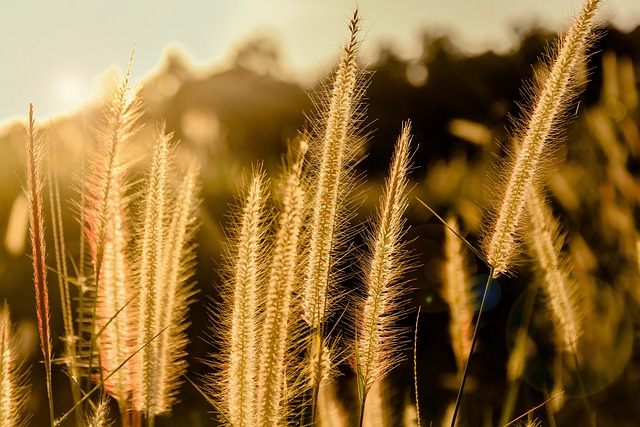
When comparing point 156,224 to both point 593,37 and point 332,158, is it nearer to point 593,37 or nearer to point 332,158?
point 332,158

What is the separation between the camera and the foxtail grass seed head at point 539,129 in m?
1.21

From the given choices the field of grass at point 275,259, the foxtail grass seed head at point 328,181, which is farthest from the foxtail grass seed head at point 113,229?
the foxtail grass seed head at point 328,181

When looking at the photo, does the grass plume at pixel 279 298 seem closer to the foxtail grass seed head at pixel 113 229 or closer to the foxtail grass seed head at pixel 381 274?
the foxtail grass seed head at pixel 381 274

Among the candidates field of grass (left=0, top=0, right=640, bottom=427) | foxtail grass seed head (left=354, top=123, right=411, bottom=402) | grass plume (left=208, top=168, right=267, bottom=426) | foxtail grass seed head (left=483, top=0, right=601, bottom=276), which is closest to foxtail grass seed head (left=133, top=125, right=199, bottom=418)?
field of grass (left=0, top=0, right=640, bottom=427)

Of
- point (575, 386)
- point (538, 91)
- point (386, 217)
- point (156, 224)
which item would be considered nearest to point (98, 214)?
point (156, 224)

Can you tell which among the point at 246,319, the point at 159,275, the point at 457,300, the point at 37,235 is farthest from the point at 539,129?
the point at 37,235

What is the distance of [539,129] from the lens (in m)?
1.23

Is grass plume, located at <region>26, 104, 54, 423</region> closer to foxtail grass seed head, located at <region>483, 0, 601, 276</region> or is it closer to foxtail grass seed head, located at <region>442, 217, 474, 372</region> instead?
foxtail grass seed head, located at <region>483, 0, 601, 276</region>

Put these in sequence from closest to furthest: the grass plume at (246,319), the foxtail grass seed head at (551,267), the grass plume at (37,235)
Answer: the grass plume at (37,235) < the grass plume at (246,319) < the foxtail grass seed head at (551,267)

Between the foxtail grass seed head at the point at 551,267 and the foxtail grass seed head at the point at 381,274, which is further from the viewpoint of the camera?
the foxtail grass seed head at the point at 551,267

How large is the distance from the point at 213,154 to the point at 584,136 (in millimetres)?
1874

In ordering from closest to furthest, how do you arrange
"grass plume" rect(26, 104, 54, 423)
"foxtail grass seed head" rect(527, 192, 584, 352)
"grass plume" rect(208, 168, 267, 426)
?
1. "grass plume" rect(26, 104, 54, 423)
2. "grass plume" rect(208, 168, 267, 426)
3. "foxtail grass seed head" rect(527, 192, 584, 352)

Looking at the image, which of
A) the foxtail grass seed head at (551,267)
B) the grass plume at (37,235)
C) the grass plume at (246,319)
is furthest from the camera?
the foxtail grass seed head at (551,267)

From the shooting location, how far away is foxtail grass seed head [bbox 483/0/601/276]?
1.21m
